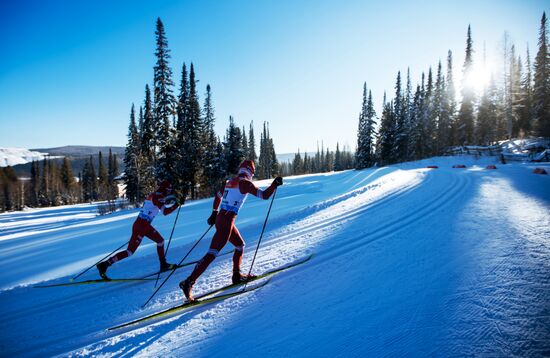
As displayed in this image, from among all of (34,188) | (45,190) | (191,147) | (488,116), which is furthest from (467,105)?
(34,188)

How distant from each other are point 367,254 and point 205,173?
31303 mm

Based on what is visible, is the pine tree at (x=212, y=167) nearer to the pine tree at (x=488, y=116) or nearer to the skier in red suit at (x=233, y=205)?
the skier in red suit at (x=233, y=205)

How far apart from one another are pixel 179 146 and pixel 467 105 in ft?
138

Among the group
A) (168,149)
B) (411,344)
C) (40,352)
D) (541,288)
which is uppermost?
(168,149)

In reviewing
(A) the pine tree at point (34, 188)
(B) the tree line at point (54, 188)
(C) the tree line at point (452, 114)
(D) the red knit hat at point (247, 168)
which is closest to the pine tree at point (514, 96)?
(C) the tree line at point (452, 114)

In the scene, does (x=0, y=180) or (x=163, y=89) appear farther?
(x=0, y=180)

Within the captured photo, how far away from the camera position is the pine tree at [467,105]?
37688mm

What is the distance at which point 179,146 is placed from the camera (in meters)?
29.2

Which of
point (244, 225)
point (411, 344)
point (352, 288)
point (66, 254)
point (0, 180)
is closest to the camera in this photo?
point (411, 344)

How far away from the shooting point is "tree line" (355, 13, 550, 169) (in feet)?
119

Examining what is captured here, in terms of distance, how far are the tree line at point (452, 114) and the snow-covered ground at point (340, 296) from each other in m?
35.8

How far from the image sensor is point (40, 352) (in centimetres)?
341

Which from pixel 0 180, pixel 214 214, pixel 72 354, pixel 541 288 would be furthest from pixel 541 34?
pixel 0 180

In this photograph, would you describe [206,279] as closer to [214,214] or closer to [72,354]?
[214,214]
